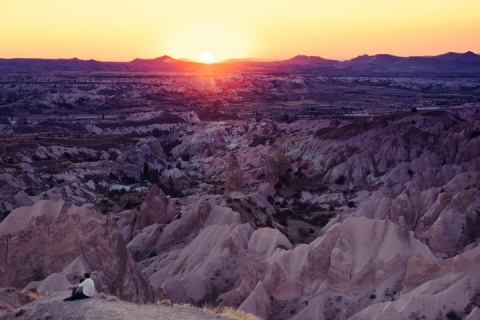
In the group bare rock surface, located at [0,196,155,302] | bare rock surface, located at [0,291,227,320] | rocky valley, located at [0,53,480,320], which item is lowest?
rocky valley, located at [0,53,480,320]

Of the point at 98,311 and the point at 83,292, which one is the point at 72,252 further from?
the point at 98,311

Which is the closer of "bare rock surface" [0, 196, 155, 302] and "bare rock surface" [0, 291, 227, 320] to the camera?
"bare rock surface" [0, 291, 227, 320]

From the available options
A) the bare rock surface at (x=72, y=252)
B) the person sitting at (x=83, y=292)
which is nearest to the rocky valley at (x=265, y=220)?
the bare rock surface at (x=72, y=252)

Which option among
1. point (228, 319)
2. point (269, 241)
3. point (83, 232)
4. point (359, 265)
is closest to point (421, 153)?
point (269, 241)

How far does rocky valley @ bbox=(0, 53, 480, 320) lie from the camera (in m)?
22.6

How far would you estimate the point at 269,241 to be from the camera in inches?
1182

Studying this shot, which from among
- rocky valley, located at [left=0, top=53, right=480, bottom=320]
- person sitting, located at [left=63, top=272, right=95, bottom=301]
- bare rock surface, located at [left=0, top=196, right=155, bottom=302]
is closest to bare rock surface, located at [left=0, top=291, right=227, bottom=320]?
person sitting, located at [left=63, top=272, right=95, bottom=301]

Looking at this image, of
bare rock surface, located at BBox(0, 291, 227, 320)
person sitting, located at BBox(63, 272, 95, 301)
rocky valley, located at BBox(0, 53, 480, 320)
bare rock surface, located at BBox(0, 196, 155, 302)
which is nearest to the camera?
bare rock surface, located at BBox(0, 291, 227, 320)

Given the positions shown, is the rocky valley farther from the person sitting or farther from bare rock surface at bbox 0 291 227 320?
the person sitting

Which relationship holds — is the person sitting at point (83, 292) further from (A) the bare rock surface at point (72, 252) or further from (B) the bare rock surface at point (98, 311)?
(A) the bare rock surface at point (72, 252)

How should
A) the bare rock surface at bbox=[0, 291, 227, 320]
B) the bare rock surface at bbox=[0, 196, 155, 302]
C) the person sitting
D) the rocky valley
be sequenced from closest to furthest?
the bare rock surface at bbox=[0, 291, 227, 320] < the person sitting < the bare rock surface at bbox=[0, 196, 155, 302] < the rocky valley

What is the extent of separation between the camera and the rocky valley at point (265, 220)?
74.1 ft

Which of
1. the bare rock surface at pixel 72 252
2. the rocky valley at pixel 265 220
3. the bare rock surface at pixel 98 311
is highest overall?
the bare rock surface at pixel 98 311

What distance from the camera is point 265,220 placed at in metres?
41.1
